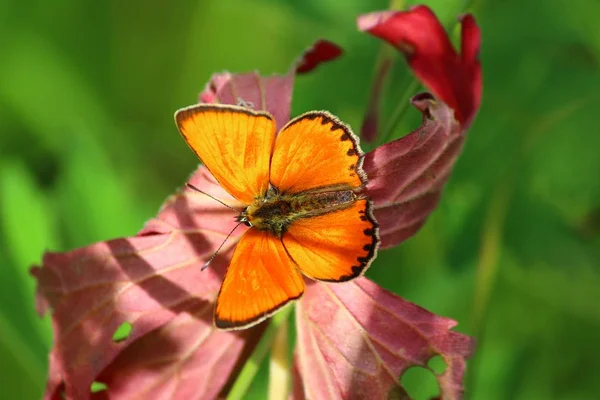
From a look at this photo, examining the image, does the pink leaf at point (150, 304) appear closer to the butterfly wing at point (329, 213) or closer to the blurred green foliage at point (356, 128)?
the butterfly wing at point (329, 213)

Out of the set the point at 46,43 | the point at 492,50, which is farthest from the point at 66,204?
the point at 492,50

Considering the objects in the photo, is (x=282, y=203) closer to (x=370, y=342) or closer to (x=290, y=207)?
(x=290, y=207)

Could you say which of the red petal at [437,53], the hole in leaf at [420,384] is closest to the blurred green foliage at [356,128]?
the hole in leaf at [420,384]

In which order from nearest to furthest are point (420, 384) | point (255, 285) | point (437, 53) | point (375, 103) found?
point (255, 285) < point (437, 53) < point (375, 103) < point (420, 384)

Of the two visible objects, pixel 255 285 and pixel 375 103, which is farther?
pixel 375 103

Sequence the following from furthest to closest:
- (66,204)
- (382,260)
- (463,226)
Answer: (382,260), (66,204), (463,226)

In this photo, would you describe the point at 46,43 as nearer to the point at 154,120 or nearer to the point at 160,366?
the point at 154,120

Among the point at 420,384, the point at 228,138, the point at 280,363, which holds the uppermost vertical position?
the point at 228,138

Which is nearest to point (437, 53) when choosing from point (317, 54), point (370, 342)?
point (317, 54)
